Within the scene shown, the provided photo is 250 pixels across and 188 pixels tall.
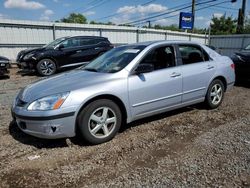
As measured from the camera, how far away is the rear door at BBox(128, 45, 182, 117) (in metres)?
3.94

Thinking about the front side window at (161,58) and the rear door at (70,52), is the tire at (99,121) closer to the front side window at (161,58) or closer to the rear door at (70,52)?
the front side window at (161,58)

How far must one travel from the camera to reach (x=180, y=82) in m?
4.49

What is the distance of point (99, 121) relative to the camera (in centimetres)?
363

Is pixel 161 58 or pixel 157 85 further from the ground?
pixel 161 58

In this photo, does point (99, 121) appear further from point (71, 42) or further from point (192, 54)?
point (71, 42)

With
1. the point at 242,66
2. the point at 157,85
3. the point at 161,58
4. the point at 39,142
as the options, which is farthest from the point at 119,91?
the point at 242,66

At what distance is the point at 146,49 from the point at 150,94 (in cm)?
80

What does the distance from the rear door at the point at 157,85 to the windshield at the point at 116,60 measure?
239 millimetres

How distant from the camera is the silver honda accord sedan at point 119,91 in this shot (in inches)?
133

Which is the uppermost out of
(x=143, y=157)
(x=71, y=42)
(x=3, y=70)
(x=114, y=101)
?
(x=71, y=42)

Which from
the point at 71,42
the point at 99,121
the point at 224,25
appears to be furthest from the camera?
the point at 224,25

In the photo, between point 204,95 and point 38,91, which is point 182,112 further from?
point 38,91

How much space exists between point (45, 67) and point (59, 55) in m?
0.76

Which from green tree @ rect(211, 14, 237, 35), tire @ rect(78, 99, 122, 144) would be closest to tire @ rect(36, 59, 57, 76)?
tire @ rect(78, 99, 122, 144)
